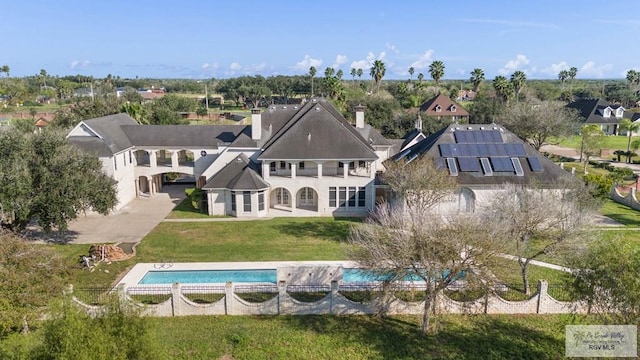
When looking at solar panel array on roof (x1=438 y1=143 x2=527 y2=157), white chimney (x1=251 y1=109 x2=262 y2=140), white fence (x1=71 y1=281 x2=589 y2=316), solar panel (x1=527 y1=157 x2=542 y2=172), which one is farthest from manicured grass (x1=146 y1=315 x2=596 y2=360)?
white chimney (x1=251 y1=109 x2=262 y2=140)

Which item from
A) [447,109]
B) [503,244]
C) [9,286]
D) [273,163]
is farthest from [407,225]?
[447,109]

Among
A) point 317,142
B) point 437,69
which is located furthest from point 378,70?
point 317,142

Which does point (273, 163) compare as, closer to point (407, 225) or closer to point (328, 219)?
point (328, 219)

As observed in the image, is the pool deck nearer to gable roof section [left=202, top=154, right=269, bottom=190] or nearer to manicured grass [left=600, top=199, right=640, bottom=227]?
gable roof section [left=202, top=154, right=269, bottom=190]

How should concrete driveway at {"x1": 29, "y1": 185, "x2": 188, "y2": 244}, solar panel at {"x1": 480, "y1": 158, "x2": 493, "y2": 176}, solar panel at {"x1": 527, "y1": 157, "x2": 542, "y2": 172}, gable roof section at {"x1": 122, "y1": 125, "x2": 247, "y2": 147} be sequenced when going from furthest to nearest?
gable roof section at {"x1": 122, "y1": 125, "x2": 247, "y2": 147} < solar panel at {"x1": 527, "y1": 157, "x2": 542, "y2": 172} < solar panel at {"x1": 480, "y1": 158, "x2": 493, "y2": 176} < concrete driveway at {"x1": 29, "y1": 185, "x2": 188, "y2": 244}

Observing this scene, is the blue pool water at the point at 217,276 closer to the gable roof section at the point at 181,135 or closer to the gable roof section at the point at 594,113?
the gable roof section at the point at 181,135

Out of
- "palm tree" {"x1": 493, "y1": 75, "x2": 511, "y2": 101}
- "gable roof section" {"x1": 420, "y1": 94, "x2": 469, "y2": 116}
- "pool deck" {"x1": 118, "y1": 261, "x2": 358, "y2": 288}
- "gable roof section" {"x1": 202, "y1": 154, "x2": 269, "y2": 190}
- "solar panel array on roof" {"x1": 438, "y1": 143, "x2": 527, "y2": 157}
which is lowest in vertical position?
"pool deck" {"x1": 118, "y1": 261, "x2": 358, "y2": 288}

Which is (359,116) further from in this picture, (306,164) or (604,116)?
(604,116)
